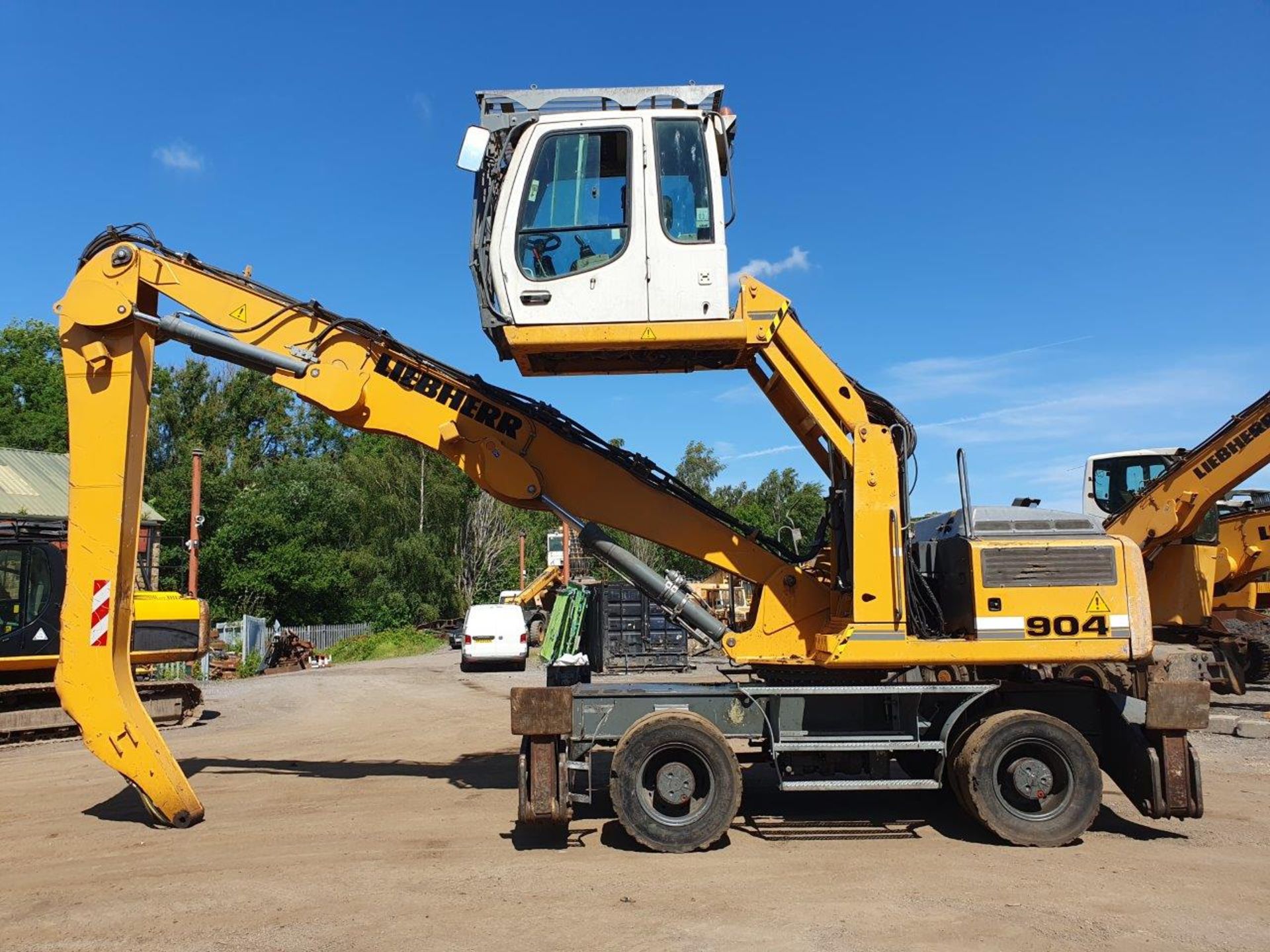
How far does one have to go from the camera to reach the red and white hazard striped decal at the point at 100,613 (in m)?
7.58

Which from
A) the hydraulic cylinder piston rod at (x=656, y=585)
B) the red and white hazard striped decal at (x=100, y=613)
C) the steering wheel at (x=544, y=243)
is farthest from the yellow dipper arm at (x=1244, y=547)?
the red and white hazard striped decal at (x=100, y=613)

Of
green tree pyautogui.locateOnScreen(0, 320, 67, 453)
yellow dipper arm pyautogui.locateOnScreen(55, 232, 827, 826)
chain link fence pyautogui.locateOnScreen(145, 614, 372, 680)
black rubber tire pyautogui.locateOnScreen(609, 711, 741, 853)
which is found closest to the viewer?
black rubber tire pyautogui.locateOnScreen(609, 711, 741, 853)

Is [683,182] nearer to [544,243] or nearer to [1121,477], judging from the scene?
[544,243]

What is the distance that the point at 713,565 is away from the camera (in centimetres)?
820

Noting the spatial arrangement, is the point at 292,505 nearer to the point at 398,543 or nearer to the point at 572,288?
the point at 398,543

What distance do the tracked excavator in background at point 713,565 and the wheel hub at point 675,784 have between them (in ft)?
0.07

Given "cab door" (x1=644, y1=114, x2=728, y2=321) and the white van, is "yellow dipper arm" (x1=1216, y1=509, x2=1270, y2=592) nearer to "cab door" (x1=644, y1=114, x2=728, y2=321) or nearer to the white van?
"cab door" (x1=644, y1=114, x2=728, y2=321)

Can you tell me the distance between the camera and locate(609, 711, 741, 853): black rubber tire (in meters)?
7.03

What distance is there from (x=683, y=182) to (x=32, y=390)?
184ft

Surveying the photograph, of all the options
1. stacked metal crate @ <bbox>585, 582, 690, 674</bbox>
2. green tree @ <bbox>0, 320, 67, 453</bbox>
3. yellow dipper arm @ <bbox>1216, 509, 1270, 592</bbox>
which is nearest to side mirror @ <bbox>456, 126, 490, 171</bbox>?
yellow dipper arm @ <bbox>1216, 509, 1270, 592</bbox>

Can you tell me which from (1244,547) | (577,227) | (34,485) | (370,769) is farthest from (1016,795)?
(34,485)

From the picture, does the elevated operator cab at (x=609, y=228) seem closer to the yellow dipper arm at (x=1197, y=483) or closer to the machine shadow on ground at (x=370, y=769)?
the machine shadow on ground at (x=370, y=769)

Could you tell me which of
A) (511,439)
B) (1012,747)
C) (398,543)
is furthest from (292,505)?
(1012,747)

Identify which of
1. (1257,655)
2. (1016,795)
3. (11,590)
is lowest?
(1016,795)
